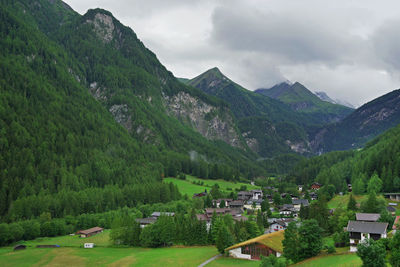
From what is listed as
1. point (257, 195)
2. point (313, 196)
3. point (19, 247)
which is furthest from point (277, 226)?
point (19, 247)

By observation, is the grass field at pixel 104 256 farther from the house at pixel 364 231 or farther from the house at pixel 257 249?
the house at pixel 364 231

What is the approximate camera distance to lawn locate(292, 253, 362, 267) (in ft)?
173

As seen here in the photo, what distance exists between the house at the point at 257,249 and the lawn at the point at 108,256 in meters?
5.72

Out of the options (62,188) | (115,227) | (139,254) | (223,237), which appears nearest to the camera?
(223,237)

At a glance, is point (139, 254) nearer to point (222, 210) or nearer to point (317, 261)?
point (317, 261)

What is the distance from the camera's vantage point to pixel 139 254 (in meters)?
83.1

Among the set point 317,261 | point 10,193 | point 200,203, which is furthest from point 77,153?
point 317,261

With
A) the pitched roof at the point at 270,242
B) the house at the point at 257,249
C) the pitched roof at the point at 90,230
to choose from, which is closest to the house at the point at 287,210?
the pitched roof at the point at 270,242

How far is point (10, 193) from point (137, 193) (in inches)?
1946

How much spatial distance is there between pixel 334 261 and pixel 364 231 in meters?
13.0

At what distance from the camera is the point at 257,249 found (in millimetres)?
72750

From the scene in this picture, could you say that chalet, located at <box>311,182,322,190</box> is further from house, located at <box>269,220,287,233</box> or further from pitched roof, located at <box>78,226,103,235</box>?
pitched roof, located at <box>78,226,103,235</box>

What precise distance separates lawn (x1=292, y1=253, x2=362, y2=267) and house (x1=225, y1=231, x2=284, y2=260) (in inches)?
453

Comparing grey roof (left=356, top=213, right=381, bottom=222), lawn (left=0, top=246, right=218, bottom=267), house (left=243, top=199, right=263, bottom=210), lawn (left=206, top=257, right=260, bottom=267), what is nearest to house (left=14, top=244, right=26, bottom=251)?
lawn (left=0, top=246, right=218, bottom=267)
